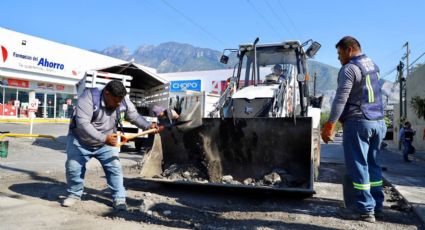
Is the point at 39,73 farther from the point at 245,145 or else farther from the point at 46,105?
the point at 245,145

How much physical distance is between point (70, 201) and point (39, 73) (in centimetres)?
2582

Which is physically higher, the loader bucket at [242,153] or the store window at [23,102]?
the store window at [23,102]

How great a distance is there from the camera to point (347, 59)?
466 centimetres

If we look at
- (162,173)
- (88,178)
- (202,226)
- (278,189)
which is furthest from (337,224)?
(88,178)

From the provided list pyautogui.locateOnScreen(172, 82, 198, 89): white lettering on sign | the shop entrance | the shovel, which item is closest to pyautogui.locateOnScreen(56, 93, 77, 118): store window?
the shop entrance

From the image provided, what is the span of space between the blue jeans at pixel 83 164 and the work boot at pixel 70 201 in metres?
0.04

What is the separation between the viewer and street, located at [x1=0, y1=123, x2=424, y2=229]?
13.6 ft

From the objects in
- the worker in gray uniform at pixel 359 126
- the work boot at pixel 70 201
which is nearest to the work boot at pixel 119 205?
the work boot at pixel 70 201

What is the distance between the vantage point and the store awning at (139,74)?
13.0m

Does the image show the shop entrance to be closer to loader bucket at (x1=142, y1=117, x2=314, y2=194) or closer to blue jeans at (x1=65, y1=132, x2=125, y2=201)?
loader bucket at (x1=142, y1=117, x2=314, y2=194)

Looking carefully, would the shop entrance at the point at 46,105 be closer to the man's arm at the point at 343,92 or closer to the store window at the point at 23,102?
the store window at the point at 23,102

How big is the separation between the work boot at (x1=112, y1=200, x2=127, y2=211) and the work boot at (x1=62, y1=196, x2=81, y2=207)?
48cm

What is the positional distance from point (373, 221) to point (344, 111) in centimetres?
119

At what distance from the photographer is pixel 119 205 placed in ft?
15.4
